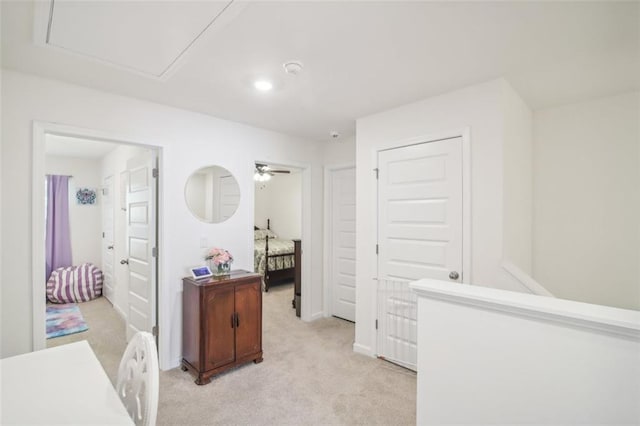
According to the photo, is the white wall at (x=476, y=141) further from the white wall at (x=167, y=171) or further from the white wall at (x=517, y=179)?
the white wall at (x=167, y=171)

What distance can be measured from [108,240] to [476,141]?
Answer: 557cm

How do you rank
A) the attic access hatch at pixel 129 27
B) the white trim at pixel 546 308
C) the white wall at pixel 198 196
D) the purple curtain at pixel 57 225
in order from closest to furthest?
the white trim at pixel 546 308, the attic access hatch at pixel 129 27, the white wall at pixel 198 196, the purple curtain at pixel 57 225

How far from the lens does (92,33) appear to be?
166 cm

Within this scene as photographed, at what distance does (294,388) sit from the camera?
8.14 feet

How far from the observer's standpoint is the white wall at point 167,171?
6.88 ft

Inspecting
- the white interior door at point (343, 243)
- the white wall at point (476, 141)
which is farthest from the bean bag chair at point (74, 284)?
the white wall at point (476, 141)

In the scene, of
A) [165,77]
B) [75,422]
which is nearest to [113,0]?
[165,77]

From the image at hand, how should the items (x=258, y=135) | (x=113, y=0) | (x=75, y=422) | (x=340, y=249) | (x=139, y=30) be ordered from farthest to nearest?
1. (x=340, y=249)
2. (x=258, y=135)
3. (x=139, y=30)
4. (x=113, y=0)
5. (x=75, y=422)

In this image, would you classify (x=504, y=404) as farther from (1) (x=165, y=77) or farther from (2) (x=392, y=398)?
(1) (x=165, y=77)

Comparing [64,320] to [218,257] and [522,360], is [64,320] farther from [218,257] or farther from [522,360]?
[522,360]

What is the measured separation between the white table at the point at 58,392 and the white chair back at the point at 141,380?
0.08 metres

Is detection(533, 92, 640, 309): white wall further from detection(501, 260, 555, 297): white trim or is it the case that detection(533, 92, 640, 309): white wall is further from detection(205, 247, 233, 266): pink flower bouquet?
detection(205, 247, 233, 266): pink flower bouquet

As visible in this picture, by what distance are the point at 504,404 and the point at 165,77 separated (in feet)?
9.07

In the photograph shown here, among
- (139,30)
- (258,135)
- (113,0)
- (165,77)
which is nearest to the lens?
(113,0)
